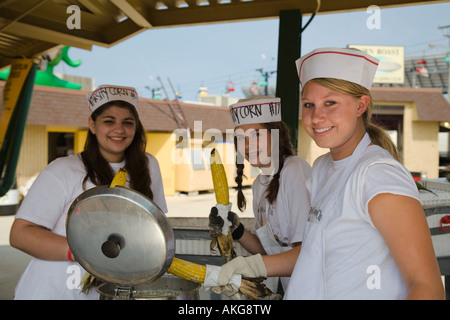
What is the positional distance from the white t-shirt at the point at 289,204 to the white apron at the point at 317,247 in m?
0.76

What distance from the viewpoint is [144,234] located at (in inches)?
47.8

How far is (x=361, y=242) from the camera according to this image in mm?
1317

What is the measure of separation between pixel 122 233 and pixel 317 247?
66 centimetres

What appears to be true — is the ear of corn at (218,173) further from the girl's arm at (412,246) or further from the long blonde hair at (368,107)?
the girl's arm at (412,246)

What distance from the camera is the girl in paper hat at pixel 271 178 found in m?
2.32

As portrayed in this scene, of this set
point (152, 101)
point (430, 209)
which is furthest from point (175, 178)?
point (430, 209)

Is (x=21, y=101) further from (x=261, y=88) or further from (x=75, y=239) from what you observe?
(x=261, y=88)

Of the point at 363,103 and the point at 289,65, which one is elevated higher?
the point at 289,65

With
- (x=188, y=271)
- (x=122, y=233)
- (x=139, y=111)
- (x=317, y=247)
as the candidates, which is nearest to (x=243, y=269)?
(x=188, y=271)

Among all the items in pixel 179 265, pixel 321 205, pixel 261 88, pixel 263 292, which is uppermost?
pixel 261 88

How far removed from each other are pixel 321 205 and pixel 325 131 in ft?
0.89

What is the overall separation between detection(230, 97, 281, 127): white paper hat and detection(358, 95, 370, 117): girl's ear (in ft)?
3.81

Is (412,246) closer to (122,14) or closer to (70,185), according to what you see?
(70,185)
